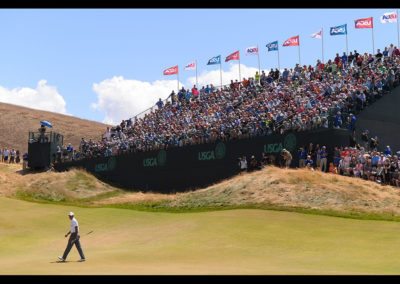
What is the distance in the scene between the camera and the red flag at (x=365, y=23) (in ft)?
147

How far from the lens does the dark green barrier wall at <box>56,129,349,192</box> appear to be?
3420 centimetres

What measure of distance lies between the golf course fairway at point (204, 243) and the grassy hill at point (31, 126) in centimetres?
4807

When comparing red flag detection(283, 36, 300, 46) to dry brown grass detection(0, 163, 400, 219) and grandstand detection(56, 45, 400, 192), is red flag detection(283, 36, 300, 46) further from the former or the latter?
dry brown grass detection(0, 163, 400, 219)

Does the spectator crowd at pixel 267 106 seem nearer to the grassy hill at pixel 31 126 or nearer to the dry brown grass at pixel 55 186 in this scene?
the dry brown grass at pixel 55 186

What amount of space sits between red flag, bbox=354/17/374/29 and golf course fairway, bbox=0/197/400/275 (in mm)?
21994

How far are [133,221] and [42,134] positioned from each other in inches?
932

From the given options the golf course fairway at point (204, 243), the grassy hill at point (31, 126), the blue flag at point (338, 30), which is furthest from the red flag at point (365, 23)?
the grassy hill at point (31, 126)

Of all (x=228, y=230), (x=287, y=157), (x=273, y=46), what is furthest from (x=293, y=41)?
(x=228, y=230)

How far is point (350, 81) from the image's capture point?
37688 mm

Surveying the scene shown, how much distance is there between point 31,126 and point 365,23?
56038mm

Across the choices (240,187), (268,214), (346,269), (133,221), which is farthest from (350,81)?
(346,269)

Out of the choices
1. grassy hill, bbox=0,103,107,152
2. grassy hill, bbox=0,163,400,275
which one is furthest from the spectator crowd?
grassy hill, bbox=0,103,107,152

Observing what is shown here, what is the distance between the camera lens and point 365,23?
4503 centimetres

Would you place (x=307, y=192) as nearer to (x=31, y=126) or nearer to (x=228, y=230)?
(x=228, y=230)
